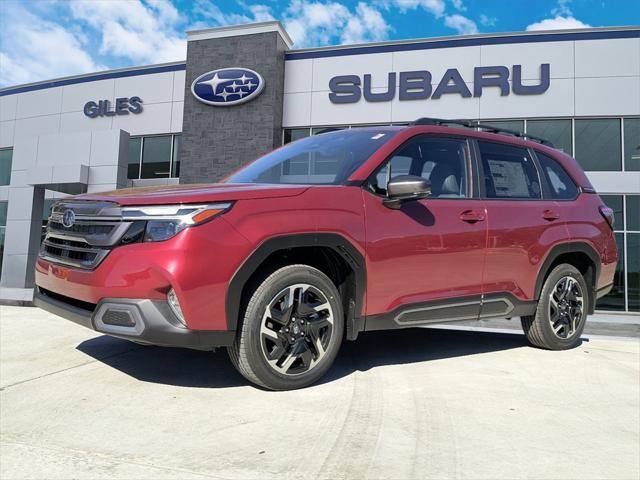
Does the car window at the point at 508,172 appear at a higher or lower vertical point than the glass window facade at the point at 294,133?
lower

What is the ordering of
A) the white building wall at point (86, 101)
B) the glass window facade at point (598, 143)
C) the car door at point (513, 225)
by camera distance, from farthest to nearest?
the white building wall at point (86, 101), the glass window facade at point (598, 143), the car door at point (513, 225)

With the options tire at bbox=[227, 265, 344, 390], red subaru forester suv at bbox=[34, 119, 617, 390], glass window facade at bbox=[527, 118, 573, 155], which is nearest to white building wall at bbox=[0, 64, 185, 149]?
glass window facade at bbox=[527, 118, 573, 155]

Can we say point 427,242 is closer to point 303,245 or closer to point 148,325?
point 303,245

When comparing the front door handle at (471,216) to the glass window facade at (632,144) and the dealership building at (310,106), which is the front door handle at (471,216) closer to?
the dealership building at (310,106)

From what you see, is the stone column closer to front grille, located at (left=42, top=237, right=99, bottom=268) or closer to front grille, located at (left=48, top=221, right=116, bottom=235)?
front grille, located at (left=42, top=237, right=99, bottom=268)

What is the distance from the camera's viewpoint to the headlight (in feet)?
8.41

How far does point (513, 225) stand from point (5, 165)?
23727mm

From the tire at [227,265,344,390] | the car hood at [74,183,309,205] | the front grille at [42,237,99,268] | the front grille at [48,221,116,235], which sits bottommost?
the tire at [227,265,344,390]

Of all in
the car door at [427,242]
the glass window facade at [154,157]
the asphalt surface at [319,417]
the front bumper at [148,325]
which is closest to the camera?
the asphalt surface at [319,417]

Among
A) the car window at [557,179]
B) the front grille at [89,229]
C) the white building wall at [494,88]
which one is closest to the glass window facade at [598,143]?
the white building wall at [494,88]

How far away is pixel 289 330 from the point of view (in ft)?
9.28

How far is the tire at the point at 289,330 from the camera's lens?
8.84 feet

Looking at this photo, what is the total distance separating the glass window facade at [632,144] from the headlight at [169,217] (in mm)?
14903

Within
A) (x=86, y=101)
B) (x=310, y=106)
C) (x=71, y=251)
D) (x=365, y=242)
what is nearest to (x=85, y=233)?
(x=71, y=251)
